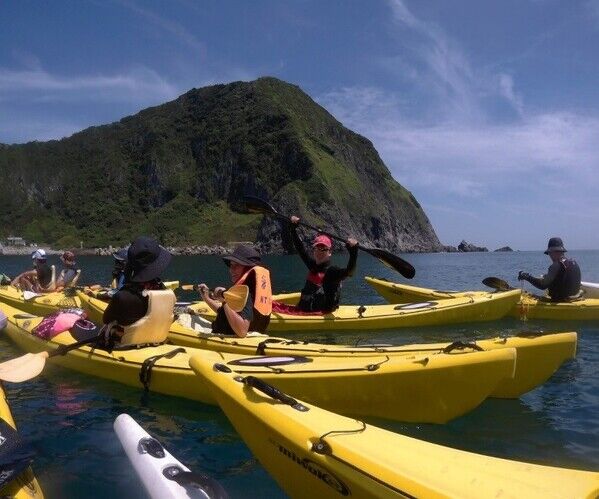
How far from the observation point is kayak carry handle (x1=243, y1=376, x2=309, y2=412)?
140 inches

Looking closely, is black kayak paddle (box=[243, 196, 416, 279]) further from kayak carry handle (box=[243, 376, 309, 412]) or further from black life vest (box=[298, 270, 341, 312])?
kayak carry handle (box=[243, 376, 309, 412])

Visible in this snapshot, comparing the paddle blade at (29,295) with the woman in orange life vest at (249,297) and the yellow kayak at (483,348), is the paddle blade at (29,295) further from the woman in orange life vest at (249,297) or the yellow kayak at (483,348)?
the woman in orange life vest at (249,297)

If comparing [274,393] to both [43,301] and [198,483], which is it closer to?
[198,483]

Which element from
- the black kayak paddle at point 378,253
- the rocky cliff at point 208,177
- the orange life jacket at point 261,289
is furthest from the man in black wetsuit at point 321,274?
the rocky cliff at point 208,177

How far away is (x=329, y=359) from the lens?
17.3ft

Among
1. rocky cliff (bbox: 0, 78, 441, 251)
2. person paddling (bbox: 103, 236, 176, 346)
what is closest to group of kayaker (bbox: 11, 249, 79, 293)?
person paddling (bbox: 103, 236, 176, 346)

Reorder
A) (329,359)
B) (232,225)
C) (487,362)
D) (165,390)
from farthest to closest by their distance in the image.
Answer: (232,225) → (165,390) → (329,359) → (487,362)

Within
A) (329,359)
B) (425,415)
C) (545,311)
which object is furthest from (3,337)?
(545,311)

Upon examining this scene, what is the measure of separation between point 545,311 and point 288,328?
5.79 meters

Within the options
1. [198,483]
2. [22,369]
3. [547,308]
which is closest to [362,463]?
[198,483]

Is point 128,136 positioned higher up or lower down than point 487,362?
higher up

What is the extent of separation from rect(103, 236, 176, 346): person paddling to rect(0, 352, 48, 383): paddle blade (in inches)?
38.1

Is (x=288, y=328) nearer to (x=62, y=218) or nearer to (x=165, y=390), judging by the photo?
(x=165, y=390)

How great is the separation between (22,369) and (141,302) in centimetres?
137
